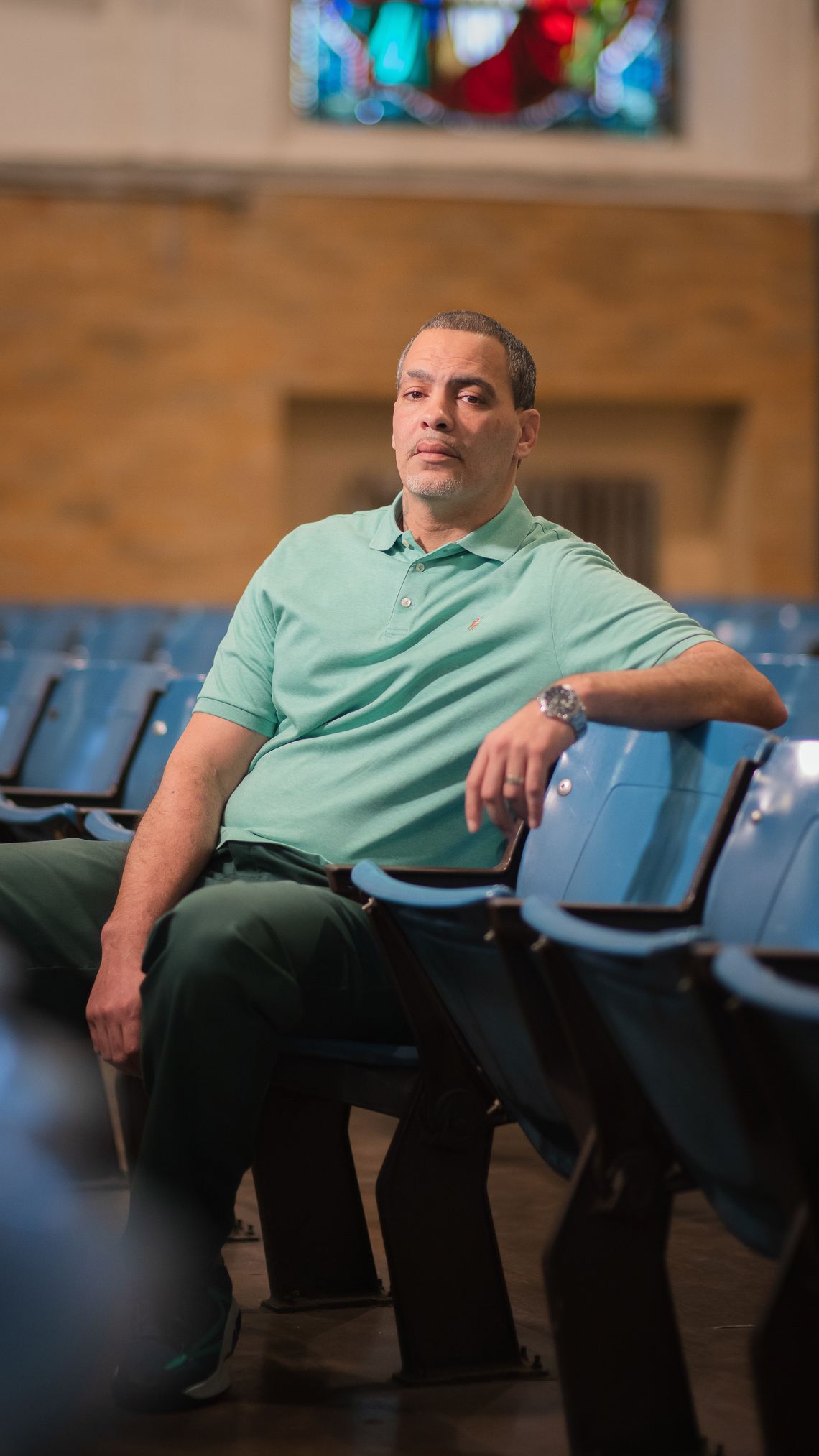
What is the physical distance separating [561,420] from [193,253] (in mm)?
2809

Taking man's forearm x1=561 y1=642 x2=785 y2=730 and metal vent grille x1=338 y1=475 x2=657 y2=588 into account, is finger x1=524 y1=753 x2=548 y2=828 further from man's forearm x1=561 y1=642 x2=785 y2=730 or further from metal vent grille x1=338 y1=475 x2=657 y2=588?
metal vent grille x1=338 y1=475 x2=657 y2=588

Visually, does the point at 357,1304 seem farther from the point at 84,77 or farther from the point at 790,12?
the point at 790,12

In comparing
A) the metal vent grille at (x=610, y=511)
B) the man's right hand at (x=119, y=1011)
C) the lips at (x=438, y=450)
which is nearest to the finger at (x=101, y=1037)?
the man's right hand at (x=119, y=1011)

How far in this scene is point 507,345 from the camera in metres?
2.39

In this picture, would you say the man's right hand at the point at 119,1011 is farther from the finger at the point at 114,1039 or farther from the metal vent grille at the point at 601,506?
the metal vent grille at the point at 601,506

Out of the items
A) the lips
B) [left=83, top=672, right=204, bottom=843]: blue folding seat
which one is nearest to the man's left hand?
the lips

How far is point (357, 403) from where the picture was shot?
11.8 m

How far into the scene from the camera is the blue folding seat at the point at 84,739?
3.05 m

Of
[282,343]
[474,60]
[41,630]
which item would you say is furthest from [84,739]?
[474,60]

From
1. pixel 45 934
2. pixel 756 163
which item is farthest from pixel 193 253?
pixel 45 934

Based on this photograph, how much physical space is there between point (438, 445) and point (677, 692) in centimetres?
59

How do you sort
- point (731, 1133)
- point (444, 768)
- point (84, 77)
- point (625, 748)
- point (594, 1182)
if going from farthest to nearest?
point (84, 77), point (444, 768), point (625, 748), point (594, 1182), point (731, 1133)

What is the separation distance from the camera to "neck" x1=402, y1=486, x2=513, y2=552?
2326 mm

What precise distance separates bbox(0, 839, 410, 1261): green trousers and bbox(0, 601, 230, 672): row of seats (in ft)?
9.64
